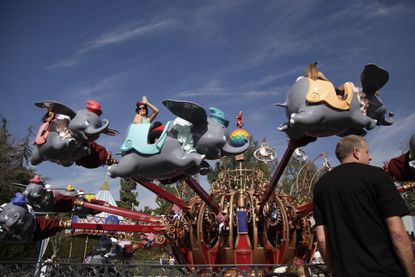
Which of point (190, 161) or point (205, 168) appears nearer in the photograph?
point (190, 161)

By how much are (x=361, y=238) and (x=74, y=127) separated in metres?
3.71

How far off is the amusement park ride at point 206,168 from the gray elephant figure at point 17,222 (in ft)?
0.06

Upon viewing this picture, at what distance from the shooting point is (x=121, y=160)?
484 centimetres

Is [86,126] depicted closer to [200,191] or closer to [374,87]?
[200,191]

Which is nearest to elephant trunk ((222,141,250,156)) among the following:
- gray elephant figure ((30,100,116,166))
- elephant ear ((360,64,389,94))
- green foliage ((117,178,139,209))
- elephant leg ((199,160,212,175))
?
elephant leg ((199,160,212,175))

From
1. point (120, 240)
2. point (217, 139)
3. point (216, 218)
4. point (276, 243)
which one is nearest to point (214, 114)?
point (217, 139)

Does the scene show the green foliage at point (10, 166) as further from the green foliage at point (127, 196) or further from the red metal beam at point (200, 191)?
the green foliage at point (127, 196)

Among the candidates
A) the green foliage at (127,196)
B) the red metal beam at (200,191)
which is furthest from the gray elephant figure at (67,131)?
the green foliage at (127,196)

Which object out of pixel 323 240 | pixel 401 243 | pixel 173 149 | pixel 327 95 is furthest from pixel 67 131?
pixel 401 243

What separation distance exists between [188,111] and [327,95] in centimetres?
167

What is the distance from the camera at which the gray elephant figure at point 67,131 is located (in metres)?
4.74

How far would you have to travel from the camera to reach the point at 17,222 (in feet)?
21.1

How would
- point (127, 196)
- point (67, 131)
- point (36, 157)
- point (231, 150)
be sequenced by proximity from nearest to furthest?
point (67, 131) → point (231, 150) → point (36, 157) → point (127, 196)

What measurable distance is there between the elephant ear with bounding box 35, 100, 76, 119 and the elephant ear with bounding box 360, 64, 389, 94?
3.74 meters
